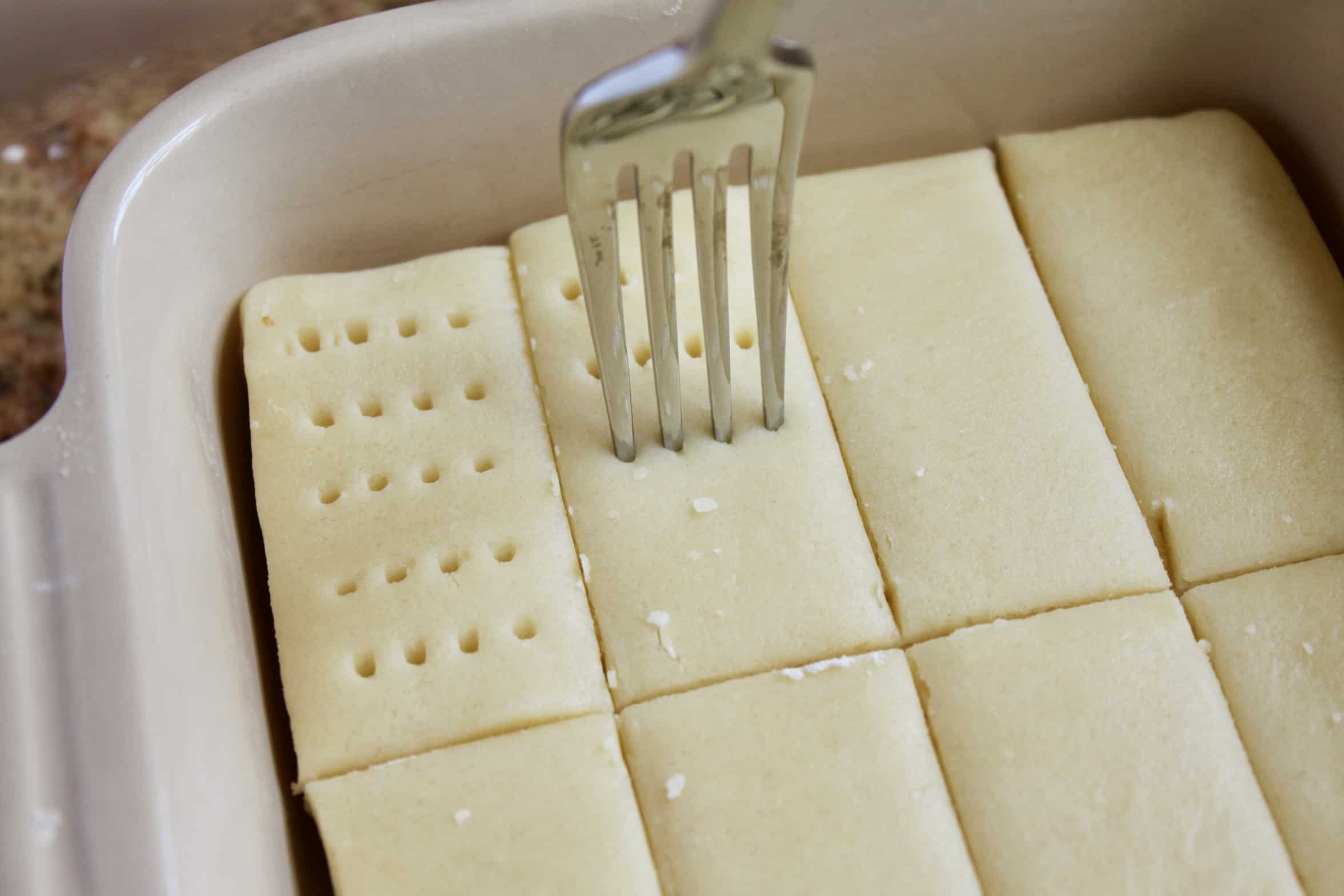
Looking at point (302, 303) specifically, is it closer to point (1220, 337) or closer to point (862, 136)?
point (862, 136)

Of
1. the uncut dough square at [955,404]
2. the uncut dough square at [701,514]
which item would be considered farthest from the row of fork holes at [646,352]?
the uncut dough square at [955,404]

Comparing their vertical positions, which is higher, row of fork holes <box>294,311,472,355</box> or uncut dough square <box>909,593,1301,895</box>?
row of fork holes <box>294,311,472,355</box>

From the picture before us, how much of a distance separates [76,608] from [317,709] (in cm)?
19

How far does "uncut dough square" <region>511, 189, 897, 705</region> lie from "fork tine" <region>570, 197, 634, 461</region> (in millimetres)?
43

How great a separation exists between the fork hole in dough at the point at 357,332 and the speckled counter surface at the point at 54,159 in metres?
0.25

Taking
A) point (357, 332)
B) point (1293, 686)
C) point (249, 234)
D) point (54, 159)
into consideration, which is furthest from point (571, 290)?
point (1293, 686)

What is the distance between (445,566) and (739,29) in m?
0.49

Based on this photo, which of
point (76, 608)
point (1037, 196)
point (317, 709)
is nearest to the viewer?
point (76, 608)

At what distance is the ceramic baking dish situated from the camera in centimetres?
75

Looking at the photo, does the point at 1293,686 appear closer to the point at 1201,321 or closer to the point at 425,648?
the point at 1201,321

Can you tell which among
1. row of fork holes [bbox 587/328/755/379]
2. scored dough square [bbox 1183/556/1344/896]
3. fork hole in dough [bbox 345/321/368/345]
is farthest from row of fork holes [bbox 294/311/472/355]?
scored dough square [bbox 1183/556/1344/896]

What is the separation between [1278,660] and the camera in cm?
91

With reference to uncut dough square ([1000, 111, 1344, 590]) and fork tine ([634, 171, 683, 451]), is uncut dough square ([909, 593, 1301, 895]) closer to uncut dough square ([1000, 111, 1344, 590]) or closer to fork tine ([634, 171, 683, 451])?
uncut dough square ([1000, 111, 1344, 590])

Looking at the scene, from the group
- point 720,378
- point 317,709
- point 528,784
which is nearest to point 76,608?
point 317,709
